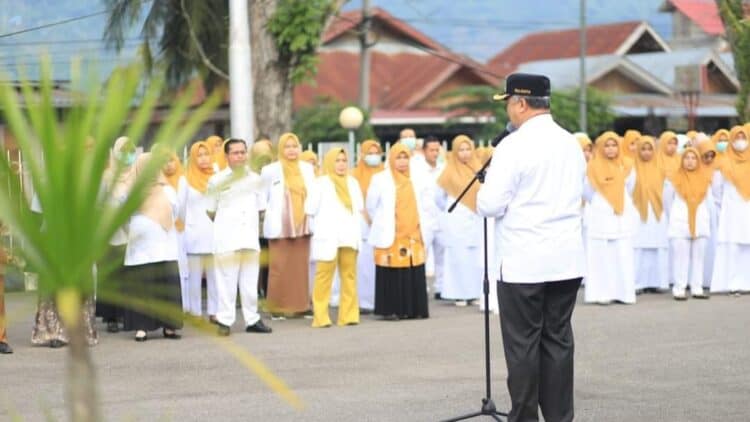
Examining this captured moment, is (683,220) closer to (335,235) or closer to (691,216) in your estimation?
(691,216)

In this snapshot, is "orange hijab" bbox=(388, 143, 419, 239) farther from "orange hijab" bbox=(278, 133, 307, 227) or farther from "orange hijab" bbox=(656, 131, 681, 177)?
"orange hijab" bbox=(656, 131, 681, 177)

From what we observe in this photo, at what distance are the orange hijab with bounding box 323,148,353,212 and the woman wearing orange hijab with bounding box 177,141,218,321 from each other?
1148 mm

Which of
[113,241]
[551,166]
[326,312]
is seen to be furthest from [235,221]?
[113,241]

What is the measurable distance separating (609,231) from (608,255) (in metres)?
0.26

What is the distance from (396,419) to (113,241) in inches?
223

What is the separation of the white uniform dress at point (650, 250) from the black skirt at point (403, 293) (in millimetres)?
3615

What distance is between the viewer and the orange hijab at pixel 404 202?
47.9 feet

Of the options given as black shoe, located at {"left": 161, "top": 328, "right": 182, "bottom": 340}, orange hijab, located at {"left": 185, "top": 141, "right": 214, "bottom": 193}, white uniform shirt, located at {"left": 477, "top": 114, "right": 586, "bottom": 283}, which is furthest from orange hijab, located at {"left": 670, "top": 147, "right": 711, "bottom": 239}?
white uniform shirt, located at {"left": 477, "top": 114, "right": 586, "bottom": 283}

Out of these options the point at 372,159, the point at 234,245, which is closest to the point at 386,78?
the point at 372,159

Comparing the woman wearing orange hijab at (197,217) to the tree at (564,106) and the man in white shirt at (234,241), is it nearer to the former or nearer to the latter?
the man in white shirt at (234,241)

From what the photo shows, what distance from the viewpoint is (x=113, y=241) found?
3139mm

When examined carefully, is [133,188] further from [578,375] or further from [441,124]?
[441,124]

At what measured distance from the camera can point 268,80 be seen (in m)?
20.0

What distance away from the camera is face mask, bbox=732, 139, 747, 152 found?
16.7m
